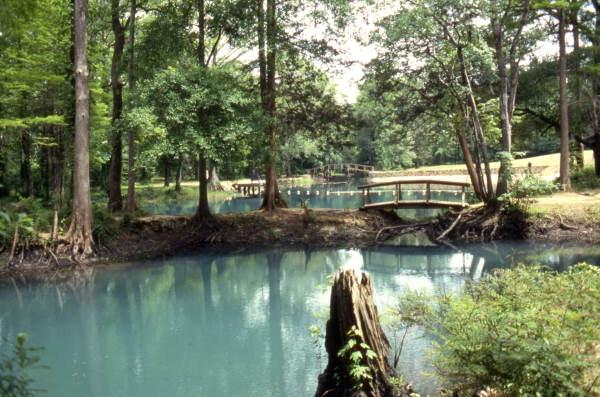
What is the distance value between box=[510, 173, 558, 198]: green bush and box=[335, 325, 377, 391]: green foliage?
44.3ft

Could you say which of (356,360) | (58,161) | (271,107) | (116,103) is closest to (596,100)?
(271,107)

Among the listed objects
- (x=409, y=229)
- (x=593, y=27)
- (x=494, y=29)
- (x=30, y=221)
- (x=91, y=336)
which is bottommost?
(x=91, y=336)

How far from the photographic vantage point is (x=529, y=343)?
14.5 feet

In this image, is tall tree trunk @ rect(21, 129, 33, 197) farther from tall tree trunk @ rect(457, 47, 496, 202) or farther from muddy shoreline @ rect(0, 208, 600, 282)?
tall tree trunk @ rect(457, 47, 496, 202)

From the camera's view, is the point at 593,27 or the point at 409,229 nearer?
the point at 409,229

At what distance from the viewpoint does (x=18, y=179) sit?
97.6 feet

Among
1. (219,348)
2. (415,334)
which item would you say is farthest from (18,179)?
(415,334)

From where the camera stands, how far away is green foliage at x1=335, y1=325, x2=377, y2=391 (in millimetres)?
5703

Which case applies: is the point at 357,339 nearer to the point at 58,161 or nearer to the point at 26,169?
the point at 58,161

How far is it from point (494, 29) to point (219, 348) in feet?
49.1

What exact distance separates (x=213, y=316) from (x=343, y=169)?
151 ft

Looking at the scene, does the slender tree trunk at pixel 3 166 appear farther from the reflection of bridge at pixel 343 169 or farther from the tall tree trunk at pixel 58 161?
the reflection of bridge at pixel 343 169

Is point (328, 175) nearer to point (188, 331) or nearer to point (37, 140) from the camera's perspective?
point (37, 140)

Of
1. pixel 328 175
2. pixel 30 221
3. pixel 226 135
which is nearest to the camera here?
pixel 30 221
